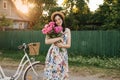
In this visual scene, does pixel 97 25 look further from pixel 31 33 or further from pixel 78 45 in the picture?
pixel 78 45

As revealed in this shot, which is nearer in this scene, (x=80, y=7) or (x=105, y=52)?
(x=105, y=52)

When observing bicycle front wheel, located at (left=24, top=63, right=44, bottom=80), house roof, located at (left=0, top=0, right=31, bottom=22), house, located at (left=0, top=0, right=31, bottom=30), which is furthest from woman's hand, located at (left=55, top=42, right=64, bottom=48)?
house roof, located at (left=0, top=0, right=31, bottom=22)

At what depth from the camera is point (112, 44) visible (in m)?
20.0

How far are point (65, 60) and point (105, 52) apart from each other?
42.5 feet

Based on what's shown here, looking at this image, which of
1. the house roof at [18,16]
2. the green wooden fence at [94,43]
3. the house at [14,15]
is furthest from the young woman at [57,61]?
the house roof at [18,16]

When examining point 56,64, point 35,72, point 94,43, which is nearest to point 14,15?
point 94,43

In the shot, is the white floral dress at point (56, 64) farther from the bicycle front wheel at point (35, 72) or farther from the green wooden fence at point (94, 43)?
the green wooden fence at point (94, 43)

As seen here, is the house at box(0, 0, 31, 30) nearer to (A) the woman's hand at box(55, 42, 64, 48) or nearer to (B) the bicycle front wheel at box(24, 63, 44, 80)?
(B) the bicycle front wheel at box(24, 63, 44, 80)

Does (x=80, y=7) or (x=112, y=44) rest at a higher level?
(x=80, y=7)

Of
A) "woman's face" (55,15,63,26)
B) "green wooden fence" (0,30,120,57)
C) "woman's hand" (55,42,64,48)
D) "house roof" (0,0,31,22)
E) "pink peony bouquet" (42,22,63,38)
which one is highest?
"house roof" (0,0,31,22)

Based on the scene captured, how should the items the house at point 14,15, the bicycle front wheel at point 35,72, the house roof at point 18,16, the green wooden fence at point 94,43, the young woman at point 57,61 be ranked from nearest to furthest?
the young woman at point 57,61 < the bicycle front wheel at point 35,72 < the green wooden fence at point 94,43 < the house at point 14,15 < the house roof at point 18,16

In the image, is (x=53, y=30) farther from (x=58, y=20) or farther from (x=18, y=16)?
(x=18, y=16)

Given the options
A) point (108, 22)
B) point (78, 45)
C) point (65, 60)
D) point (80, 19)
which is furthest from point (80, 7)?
point (65, 60)

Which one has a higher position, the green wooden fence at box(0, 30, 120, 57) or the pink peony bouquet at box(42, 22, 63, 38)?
the pink peony bouquet at box(42, 22, 63, 38)
